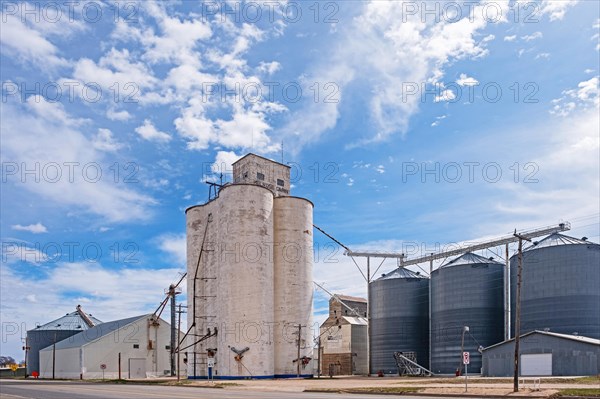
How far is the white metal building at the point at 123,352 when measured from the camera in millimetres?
77188

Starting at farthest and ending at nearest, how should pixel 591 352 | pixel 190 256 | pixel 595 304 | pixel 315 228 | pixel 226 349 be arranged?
1. pixel 315 228
2. pixel 190 256
3. pixel 226 349
4. pixel 595 304
5. pixel 591 352

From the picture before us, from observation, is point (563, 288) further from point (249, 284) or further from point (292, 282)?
point (249, 284)

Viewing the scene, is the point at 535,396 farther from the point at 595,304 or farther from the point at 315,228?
the point at 315,228

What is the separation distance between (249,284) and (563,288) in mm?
30953

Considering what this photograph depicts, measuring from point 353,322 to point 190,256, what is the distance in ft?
84.9

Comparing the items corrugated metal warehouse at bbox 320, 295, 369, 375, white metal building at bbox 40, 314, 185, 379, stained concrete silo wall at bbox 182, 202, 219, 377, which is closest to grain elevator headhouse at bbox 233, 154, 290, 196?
stained concrete silo wall at bbox 182, 202, 219, 377

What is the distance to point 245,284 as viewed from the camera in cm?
6184

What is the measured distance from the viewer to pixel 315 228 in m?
78.1

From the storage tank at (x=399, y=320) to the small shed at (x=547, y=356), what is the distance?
17.2m

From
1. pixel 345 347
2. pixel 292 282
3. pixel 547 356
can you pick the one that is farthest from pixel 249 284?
pixel 547 356

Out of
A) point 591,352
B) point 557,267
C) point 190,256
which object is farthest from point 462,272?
point 190,256

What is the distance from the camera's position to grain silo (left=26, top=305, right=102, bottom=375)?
320ft

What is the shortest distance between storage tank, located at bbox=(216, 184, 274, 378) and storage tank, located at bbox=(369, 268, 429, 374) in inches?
705

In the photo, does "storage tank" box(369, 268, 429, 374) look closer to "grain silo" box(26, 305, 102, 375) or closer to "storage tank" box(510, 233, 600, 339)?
"storage tank" box(510, 233, 600, 339)
